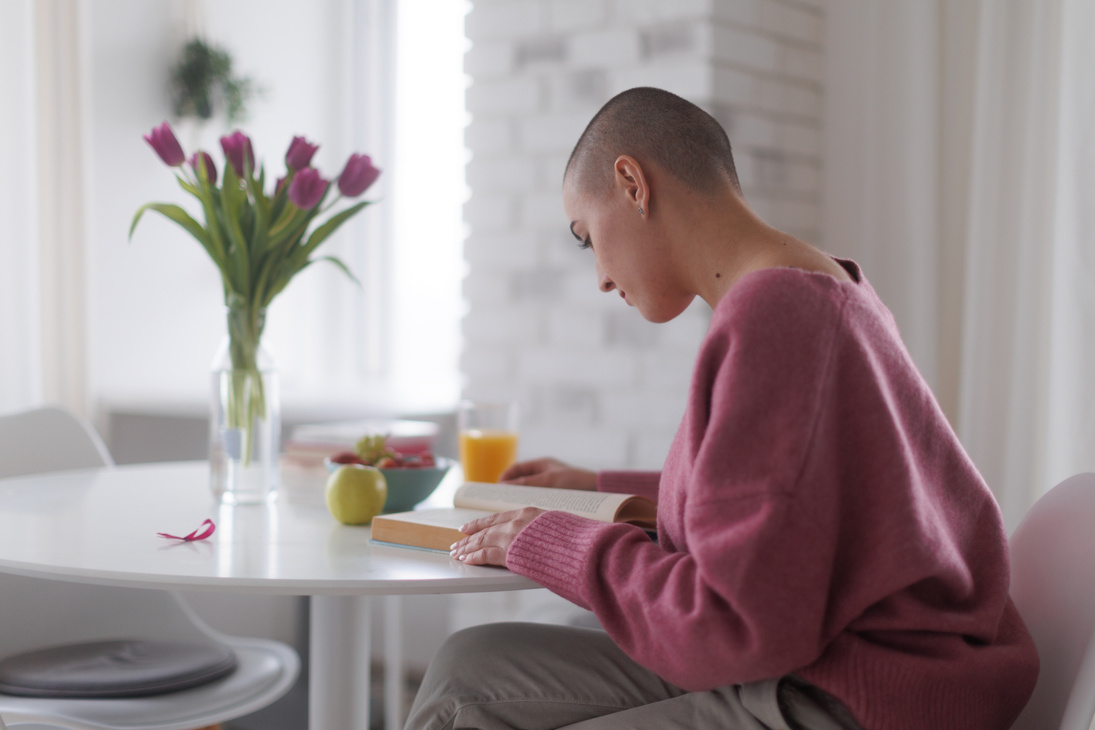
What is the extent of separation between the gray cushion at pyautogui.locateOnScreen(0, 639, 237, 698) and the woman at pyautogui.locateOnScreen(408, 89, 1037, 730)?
59cm

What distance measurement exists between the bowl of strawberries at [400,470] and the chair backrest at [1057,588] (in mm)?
791

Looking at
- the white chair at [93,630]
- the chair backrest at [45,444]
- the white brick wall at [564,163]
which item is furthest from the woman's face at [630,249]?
the chair backrest at [45,444]

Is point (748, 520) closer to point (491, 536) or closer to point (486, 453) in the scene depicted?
point (491, 536)

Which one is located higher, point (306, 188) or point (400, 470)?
point (306, 188)

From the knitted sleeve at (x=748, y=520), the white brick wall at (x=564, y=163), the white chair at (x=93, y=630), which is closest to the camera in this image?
the knitted sleeve at (x=748, y=520)

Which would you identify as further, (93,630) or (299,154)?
(93,630)

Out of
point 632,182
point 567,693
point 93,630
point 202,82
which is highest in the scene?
point 202,82

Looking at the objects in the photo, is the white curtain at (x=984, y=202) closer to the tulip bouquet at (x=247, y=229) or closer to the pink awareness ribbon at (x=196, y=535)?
the tulip bouquet at (x=247, y=229)

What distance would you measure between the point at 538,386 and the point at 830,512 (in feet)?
4.73

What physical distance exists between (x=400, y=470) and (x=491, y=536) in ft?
1.07

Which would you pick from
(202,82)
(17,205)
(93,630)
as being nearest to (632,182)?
(93,630)

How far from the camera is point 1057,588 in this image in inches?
46.0

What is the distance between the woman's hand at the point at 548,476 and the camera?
1.54m

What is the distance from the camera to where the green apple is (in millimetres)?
1382
